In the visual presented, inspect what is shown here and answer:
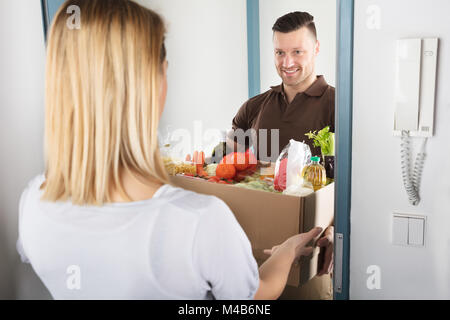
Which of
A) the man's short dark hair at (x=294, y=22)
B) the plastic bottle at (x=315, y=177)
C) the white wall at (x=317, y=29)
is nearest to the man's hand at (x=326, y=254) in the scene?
the plastic bottle at (x=315, y=177)

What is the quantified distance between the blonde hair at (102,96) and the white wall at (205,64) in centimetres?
97

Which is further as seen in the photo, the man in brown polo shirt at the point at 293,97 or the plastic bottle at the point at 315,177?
the man in brown polo shirt at the point at 293,97

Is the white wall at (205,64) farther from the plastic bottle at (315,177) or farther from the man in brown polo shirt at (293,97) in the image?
the plastic bottle at (315,177)

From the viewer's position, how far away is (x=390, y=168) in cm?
121

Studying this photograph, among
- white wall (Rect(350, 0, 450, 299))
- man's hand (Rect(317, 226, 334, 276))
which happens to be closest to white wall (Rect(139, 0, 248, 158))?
man's hand (Rect(317, 226, 334, 276))

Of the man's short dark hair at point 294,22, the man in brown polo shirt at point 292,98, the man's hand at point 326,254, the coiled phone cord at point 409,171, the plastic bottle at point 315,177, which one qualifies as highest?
the man's short dark hair at point 294,22

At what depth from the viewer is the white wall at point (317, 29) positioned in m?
1.87

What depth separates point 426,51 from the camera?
1.10 m

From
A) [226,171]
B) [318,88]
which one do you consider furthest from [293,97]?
[226,171]

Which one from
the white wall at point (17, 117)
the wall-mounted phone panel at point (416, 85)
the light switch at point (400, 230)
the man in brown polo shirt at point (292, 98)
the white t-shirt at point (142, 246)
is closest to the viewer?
the white t-shirt at point (142, 246)

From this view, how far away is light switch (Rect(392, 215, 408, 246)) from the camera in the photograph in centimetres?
121

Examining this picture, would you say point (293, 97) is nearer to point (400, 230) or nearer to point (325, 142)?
point (325, 142)

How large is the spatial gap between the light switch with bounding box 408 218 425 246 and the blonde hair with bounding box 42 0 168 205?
732 mm

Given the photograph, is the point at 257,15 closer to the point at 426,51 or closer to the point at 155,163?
the point at 426,51
